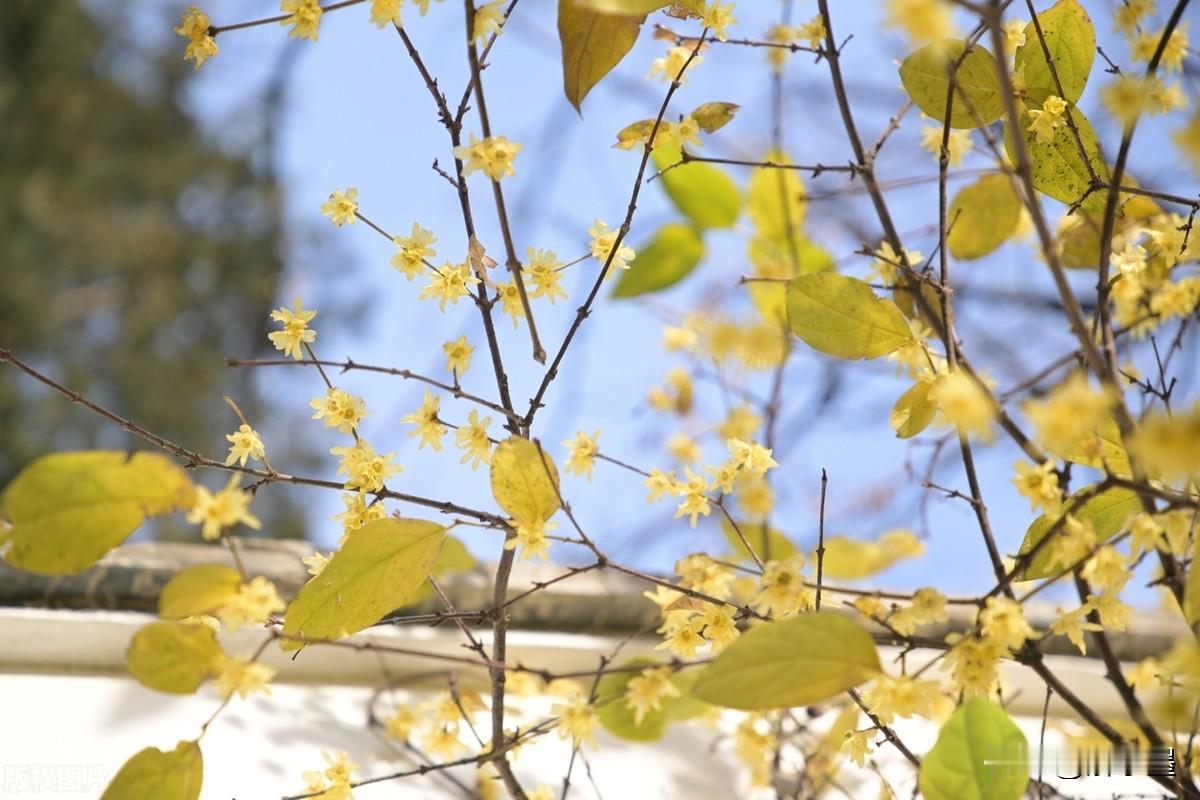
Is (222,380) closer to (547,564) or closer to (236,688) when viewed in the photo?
(547,564)

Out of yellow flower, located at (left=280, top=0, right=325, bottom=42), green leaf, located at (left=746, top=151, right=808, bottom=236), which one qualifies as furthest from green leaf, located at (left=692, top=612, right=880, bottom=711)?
green leaf, located at (left=746, top=151, right=808, bottom=236)

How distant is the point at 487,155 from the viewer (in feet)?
1.05

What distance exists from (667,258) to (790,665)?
0.41 m

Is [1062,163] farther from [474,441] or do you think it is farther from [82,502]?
[82,502]

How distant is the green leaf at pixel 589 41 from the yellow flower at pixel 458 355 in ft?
0.32

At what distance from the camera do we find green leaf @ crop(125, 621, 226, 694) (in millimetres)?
295

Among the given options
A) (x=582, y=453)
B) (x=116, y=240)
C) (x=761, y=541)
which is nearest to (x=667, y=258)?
(x=761, y=541)

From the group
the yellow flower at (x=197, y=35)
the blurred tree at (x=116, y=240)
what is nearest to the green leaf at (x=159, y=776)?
the yellow flower at (x=197, y=35)

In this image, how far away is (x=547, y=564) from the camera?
0.67 meters

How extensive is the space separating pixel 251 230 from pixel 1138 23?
195cm

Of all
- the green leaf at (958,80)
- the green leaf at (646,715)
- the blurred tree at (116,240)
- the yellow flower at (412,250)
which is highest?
the blurred tree at (116,240)

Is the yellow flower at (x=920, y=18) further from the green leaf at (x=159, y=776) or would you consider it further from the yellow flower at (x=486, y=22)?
the green leaf at (x=159, y=776)

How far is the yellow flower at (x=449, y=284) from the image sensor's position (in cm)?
37

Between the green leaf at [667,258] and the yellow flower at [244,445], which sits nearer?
the yellow flower at [244,445]
